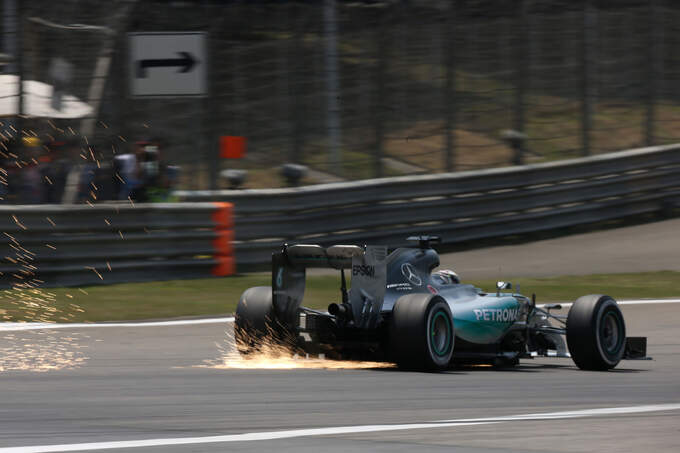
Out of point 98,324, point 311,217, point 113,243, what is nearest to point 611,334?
point 98,324

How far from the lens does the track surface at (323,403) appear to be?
6.28 metres

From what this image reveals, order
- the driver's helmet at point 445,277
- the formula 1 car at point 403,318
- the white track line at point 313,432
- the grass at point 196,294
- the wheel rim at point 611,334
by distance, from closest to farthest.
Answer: the white track line at point 313,432
the formula 1 car at point 403,318
the wheel rim at point 611,334
the driver's helmet at point 445,277
the grass at point 196,294

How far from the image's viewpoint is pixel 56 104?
1700 centimetres

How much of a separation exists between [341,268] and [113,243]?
6.17 m

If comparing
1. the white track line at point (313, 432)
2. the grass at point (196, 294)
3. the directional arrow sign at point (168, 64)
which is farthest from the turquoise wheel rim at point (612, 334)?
the directional arrow sign at point (168, 64)

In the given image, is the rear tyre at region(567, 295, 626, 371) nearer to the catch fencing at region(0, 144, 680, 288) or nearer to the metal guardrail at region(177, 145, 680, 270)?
the catch fencing at region(0, 144, 680, 288)

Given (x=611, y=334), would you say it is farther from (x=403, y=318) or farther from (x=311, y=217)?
(x=311, y=217)

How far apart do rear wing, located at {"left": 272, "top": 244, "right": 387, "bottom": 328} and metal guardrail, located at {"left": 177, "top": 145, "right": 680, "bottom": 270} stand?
7252mm

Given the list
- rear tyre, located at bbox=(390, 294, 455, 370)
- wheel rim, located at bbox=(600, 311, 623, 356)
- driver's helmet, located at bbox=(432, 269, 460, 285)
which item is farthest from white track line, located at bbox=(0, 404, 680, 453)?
driver's helmet, located at bbox=(432, 269, 460, 285)

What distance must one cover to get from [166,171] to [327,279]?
278 cm

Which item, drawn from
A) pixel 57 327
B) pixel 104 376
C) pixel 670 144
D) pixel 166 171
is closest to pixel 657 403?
pixel 104 376

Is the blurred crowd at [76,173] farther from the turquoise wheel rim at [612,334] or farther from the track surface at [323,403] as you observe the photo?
the turquoise wheel rim at [612,334]

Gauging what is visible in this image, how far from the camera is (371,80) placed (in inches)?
785

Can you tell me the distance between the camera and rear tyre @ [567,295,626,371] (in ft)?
33.1
